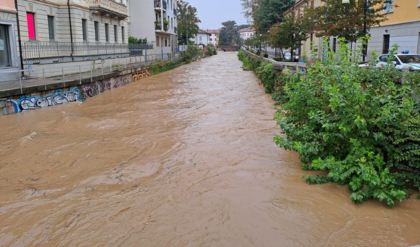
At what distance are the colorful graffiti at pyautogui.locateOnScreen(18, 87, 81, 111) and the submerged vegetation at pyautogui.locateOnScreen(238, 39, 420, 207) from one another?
10544mm

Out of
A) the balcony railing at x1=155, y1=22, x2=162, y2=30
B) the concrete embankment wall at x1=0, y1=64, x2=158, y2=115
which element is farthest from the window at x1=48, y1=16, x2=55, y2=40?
the balcony railing at x1=155, y1=22, x2=162, y2=30

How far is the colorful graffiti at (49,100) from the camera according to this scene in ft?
44.1

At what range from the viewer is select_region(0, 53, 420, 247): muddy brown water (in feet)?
17.0

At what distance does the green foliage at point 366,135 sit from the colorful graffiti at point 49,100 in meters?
10.5

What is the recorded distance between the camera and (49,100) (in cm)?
1468

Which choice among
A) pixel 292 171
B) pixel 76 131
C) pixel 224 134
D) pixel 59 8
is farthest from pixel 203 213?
pixel 59 8

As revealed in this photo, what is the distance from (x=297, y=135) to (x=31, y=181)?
5.40 meters

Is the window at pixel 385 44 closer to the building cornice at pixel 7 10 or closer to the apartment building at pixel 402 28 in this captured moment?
the apartment building at pixel 402 28

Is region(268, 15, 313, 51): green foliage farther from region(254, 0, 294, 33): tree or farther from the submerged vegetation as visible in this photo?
the submerged vegetation

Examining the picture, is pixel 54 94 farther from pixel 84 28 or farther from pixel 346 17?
pixel 346 17

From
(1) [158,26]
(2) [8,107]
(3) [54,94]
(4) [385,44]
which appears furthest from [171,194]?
(1) [158,26]

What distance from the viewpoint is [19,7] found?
725 inches

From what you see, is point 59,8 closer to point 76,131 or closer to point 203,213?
point 76,131

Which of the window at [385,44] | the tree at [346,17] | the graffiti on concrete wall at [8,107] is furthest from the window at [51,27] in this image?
the window at [385,44]
